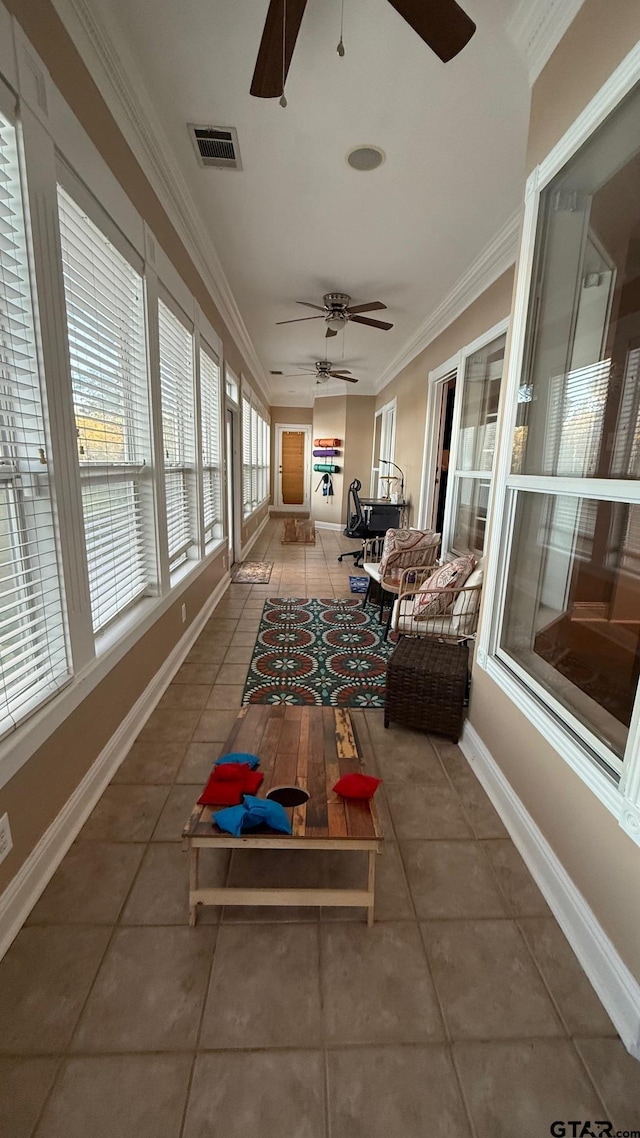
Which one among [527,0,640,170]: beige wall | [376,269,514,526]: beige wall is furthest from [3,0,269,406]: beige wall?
[376,269,514,526]: beige wall

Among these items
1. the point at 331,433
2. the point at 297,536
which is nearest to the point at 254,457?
the point at 297,536

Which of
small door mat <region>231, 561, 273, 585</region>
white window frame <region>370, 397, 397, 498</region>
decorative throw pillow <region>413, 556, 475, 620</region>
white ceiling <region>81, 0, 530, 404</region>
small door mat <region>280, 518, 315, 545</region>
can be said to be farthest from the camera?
small door mat <region>280, 518, 315, 545</region>

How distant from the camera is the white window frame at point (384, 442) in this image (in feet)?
22.4

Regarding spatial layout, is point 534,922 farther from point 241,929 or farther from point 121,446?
point 121,446

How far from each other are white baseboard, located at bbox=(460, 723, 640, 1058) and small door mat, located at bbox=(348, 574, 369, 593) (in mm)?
3094

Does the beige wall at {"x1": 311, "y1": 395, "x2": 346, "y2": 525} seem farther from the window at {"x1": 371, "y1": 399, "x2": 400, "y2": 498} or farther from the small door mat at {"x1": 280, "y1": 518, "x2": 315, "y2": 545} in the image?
the small door mat at {"x1": 280, "y1": 518, "x2": 315, "y2": 545}

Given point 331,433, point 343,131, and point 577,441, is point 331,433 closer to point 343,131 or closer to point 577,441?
point 343,131

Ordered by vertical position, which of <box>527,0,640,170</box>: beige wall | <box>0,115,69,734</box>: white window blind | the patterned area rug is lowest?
the patterned area rug

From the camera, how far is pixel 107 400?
1965 mm

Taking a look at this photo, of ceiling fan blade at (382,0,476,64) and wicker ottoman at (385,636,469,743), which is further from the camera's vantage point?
wicker ottoman at (385,636,469,743)

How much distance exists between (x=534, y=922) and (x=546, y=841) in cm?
25

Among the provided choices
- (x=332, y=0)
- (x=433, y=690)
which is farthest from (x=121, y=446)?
(x=433, y=690)

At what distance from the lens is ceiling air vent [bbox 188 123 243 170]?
2.11 m

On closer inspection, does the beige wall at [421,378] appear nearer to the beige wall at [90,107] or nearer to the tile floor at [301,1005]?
the beige wall at [90,107]
